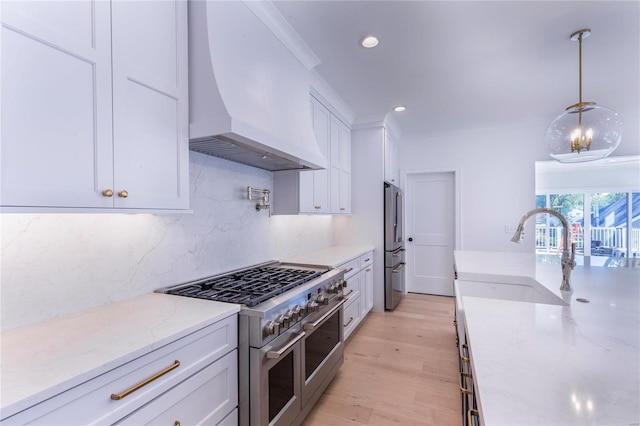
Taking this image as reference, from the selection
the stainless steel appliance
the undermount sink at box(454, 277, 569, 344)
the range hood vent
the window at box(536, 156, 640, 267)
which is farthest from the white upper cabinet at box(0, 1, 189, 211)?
the window at box(536, 156, 640, 267)

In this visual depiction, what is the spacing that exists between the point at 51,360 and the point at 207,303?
1.97 feet

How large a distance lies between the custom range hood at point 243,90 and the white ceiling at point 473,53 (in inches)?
11.4

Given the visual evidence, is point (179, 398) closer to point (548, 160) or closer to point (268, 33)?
point (268, 33)

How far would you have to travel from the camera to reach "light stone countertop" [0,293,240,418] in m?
0.75

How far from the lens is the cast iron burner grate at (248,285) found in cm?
150

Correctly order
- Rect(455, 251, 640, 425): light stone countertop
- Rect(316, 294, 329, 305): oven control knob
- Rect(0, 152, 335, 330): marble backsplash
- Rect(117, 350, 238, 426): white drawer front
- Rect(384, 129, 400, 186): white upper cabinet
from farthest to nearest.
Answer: Rect(384, 129, 400, 186): white upper cabinet < Rect(316, 294, 329, 305): oven control knob < Rect(0, 152, 335, 330): marble backsplash < Rect(117, 350, 238, 426): white drawer front < Rect(455, 251, 640, 425): light stone countertop

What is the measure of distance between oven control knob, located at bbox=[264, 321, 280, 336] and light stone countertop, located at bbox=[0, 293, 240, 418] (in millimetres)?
169

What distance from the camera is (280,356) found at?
4.73ft

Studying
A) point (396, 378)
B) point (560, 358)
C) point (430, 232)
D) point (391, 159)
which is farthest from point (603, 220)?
point (560, 358)

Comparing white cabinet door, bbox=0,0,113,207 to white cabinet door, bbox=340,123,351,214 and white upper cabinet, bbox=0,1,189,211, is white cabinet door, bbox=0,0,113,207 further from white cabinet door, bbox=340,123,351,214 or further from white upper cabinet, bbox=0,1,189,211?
white cabinet door, bbox=340,123,351,214

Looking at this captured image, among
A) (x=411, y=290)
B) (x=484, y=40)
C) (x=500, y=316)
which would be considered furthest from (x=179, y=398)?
(x=411, y=290)

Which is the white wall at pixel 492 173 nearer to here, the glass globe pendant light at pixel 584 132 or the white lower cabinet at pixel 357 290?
the white lower cabinet at pixel 357 290

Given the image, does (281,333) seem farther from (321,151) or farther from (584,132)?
(584,132)

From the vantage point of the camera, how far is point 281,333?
4.98ft
